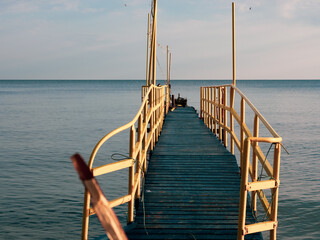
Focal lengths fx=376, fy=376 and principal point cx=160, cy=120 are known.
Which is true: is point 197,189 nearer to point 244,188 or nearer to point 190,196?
point 190,196

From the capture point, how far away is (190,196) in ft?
18.7

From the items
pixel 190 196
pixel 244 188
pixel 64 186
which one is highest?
pixel 244 188

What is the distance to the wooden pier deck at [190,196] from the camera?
15.4 ft

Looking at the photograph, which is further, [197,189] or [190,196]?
[197,189]

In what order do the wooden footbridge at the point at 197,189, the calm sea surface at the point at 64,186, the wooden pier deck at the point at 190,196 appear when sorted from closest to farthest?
the wooden footbridge at the point at 197,189
the wooden pier deck at the point at 190,196
the calm sea surface at the point at 64,186

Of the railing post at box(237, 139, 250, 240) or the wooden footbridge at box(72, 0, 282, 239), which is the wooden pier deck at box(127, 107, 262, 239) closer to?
the wooden footbridge at box(72, 0, 282, 239)

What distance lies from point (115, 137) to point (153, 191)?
16.3 meters

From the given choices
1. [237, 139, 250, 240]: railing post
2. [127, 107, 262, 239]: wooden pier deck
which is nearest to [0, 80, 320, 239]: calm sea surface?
[127, 107, 262, 239]: wooden pier deck

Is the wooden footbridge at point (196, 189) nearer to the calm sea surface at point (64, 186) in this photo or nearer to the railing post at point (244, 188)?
the railing post at point (244, 188)

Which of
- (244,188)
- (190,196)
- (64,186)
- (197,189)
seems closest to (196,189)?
(197,189)

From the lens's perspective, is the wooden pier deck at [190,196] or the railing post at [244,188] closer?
the railing post at [244,188]

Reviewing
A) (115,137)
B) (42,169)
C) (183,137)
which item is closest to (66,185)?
(42,169)

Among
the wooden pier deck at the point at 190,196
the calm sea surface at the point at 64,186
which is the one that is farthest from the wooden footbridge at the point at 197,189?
the calm sea surface at the point at 64,186

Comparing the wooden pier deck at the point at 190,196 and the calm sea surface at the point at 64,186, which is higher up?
the wooden pier deck at the point at 190,196
